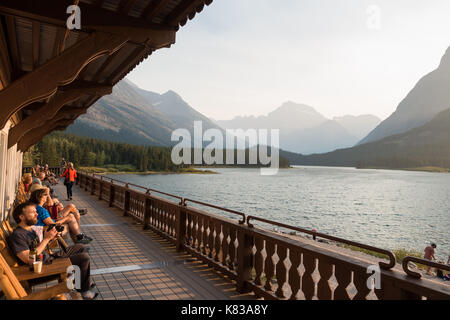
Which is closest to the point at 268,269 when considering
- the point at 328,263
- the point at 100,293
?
the point at 328,263

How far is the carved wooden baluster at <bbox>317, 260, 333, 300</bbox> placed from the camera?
3.23 m

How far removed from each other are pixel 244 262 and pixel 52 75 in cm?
379

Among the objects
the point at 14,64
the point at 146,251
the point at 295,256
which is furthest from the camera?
the point at 146,251

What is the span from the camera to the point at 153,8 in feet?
13.7

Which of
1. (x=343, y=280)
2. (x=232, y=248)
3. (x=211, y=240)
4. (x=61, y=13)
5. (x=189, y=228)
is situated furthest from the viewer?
(x=189, y=228)

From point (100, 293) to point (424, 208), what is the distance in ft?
191

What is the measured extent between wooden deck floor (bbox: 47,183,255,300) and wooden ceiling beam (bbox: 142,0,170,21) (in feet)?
13.5

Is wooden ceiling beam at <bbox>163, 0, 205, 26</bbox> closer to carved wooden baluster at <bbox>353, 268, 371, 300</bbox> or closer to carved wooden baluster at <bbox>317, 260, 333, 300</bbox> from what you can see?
carved wooden baluster at <bbox>317, 260, 333, 300</bbox>

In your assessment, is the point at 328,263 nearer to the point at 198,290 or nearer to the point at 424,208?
the point at 198,290

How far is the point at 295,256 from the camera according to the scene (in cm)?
368

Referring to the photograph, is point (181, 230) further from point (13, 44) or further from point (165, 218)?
point (13, 44)

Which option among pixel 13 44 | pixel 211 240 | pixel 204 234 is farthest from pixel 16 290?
pixel 13 44

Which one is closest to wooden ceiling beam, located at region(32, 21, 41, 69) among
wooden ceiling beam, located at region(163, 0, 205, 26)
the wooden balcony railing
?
wooden ceiling beam, located at region(163, 0, 205, 26)

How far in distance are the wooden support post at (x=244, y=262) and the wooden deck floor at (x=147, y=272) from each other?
15 cm
